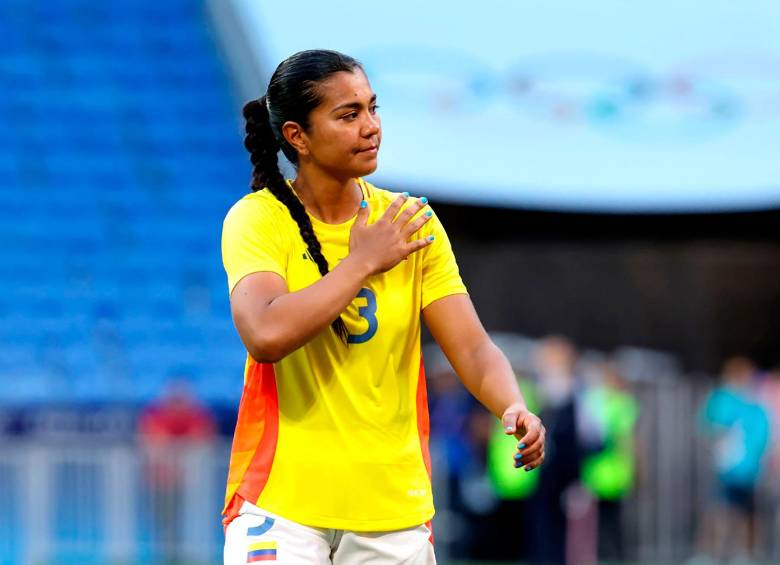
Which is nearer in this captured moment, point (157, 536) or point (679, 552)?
point (157, 536)

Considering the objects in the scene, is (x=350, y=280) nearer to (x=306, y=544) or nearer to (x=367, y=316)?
(x=367, y=316)

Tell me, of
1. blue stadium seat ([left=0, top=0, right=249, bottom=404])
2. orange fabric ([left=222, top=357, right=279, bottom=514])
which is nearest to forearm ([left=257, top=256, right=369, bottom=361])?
orange fabric ([left=222, top=357, right=279, bottom=514])

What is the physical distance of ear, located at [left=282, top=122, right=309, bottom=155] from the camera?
4161mm

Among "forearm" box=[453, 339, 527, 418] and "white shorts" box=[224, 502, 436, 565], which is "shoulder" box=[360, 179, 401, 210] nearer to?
"forearm" box=[453, 339, 527, 418]

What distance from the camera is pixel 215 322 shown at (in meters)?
18.2

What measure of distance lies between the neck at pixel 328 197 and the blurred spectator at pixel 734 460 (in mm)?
9510

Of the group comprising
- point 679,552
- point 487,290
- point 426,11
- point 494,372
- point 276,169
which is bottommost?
point 679,552

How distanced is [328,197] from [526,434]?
0.85 meters

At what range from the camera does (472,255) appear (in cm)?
1789

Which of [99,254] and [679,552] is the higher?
[99,254]

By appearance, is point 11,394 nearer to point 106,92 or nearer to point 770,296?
point 106,92

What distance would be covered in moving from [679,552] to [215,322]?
22.0 ft

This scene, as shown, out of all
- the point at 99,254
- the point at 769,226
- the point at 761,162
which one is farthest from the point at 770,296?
the point at 99,254

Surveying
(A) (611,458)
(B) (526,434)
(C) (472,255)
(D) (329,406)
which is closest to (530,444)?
(B) (526,434)
